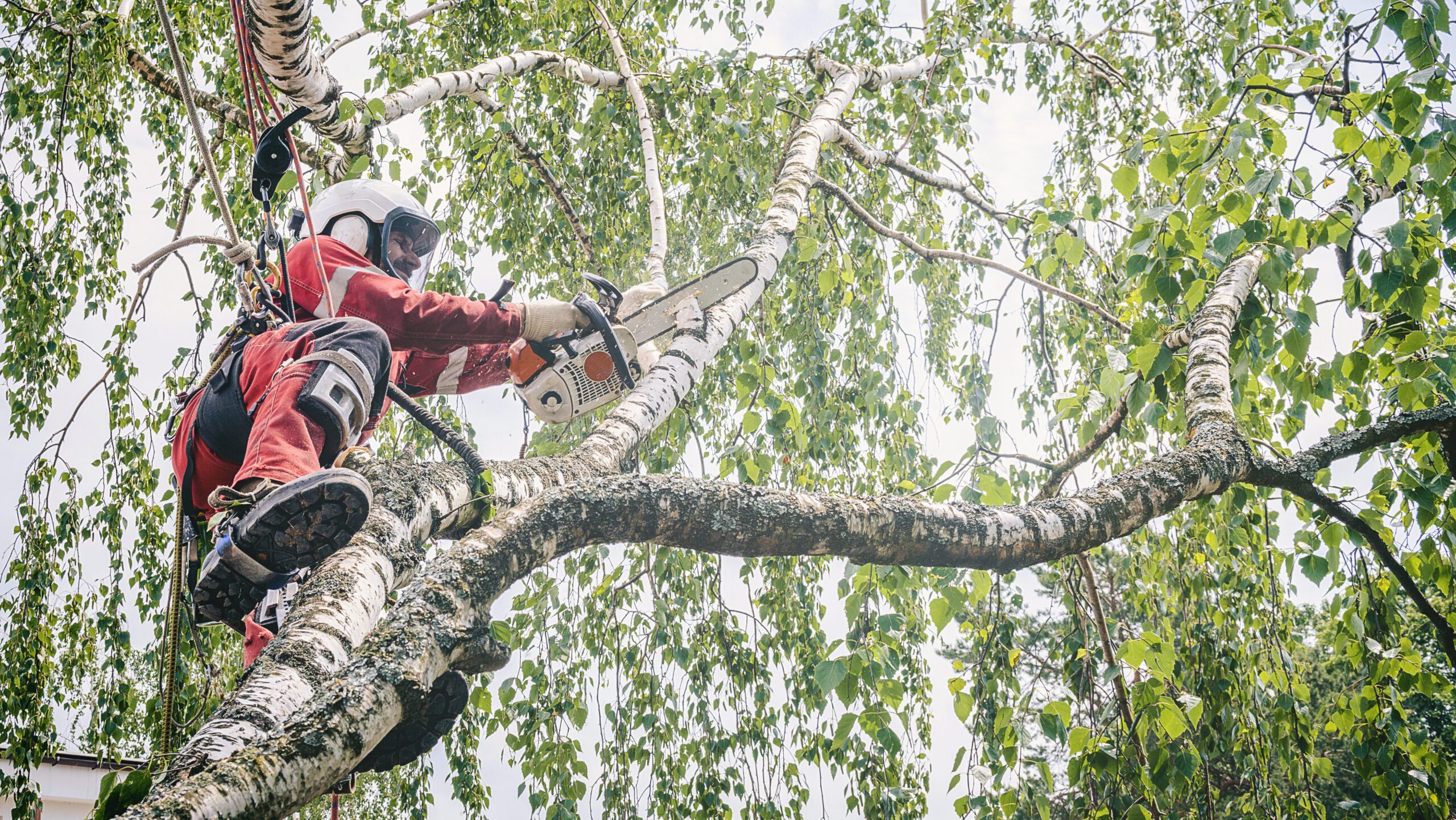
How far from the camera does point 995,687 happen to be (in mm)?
2064

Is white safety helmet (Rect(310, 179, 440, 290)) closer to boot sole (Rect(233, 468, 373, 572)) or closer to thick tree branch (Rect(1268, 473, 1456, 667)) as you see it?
boot sole (Rect(233, 468, 373, 572))

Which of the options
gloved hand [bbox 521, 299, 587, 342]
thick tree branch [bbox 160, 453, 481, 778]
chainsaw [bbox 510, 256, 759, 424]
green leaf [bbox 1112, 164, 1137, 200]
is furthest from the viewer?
chainsaw [bbox 510, 256, 759, 424]

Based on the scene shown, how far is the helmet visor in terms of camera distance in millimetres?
2312

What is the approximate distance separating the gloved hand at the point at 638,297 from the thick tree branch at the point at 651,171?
52mm

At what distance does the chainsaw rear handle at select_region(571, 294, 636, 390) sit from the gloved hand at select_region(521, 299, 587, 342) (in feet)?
0.07

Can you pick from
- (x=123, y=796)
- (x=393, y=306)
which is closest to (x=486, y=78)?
(x=393, y=306)

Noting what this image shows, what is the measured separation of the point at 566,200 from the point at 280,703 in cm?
256

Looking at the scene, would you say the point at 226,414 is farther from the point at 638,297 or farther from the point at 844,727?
the point at 844,727

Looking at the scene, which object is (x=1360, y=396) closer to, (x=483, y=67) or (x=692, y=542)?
(x=692, y=542)

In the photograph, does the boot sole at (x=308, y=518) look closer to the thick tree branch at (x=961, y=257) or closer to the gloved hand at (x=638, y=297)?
the gloved hand at (x=638, y=297)

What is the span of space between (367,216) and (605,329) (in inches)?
27.3

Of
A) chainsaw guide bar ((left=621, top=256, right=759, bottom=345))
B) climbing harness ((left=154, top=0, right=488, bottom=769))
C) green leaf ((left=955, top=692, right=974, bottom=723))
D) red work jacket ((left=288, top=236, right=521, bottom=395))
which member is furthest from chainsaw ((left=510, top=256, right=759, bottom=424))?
green leaf ((left=955, top=692, right=974, bottom=723))

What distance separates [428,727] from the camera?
1362 mm

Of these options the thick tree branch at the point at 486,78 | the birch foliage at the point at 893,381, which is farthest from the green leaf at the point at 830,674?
the thick tree branch at the point at 486,78
